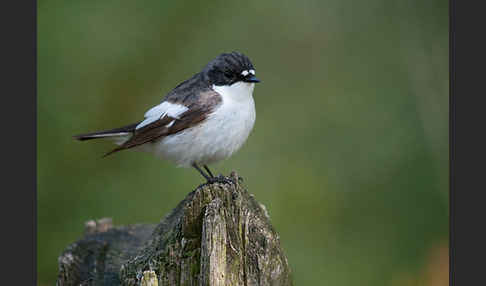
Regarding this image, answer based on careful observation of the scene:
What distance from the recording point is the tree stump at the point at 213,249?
11.5 ft

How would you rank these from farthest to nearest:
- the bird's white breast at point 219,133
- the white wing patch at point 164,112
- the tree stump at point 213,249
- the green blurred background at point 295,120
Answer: the green blurred background at point 295,120 < the white wing patch at point 164,112 < the bird's white breast at point 219,133 < the tree stump at point 213,249

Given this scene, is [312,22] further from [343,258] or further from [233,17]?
[343,258]

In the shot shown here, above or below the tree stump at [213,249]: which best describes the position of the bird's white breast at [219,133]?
above

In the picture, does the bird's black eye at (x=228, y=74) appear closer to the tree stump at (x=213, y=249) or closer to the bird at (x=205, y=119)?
the bird at (x=205, y=119)

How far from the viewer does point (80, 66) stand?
669 centimetres

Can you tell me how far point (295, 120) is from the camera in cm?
746

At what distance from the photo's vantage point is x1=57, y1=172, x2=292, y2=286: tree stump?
3.51m

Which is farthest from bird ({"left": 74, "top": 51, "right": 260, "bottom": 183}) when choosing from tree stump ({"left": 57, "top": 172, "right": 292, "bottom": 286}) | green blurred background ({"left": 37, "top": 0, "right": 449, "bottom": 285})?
green blurred background ({"left": 37, "top": 0, "right": 449, "bottom": 285})

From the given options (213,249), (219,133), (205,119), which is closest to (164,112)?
(205,119)

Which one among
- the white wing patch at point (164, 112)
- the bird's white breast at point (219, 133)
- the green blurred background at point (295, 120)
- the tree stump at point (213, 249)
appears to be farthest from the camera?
the green blurred background at point (295, 120)

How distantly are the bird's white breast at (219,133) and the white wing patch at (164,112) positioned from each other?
0.68 feet

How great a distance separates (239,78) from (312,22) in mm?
2974

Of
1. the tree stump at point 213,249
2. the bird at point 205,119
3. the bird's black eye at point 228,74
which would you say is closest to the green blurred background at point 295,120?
the bird at point 205,119

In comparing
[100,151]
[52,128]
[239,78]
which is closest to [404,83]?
[239,78]
